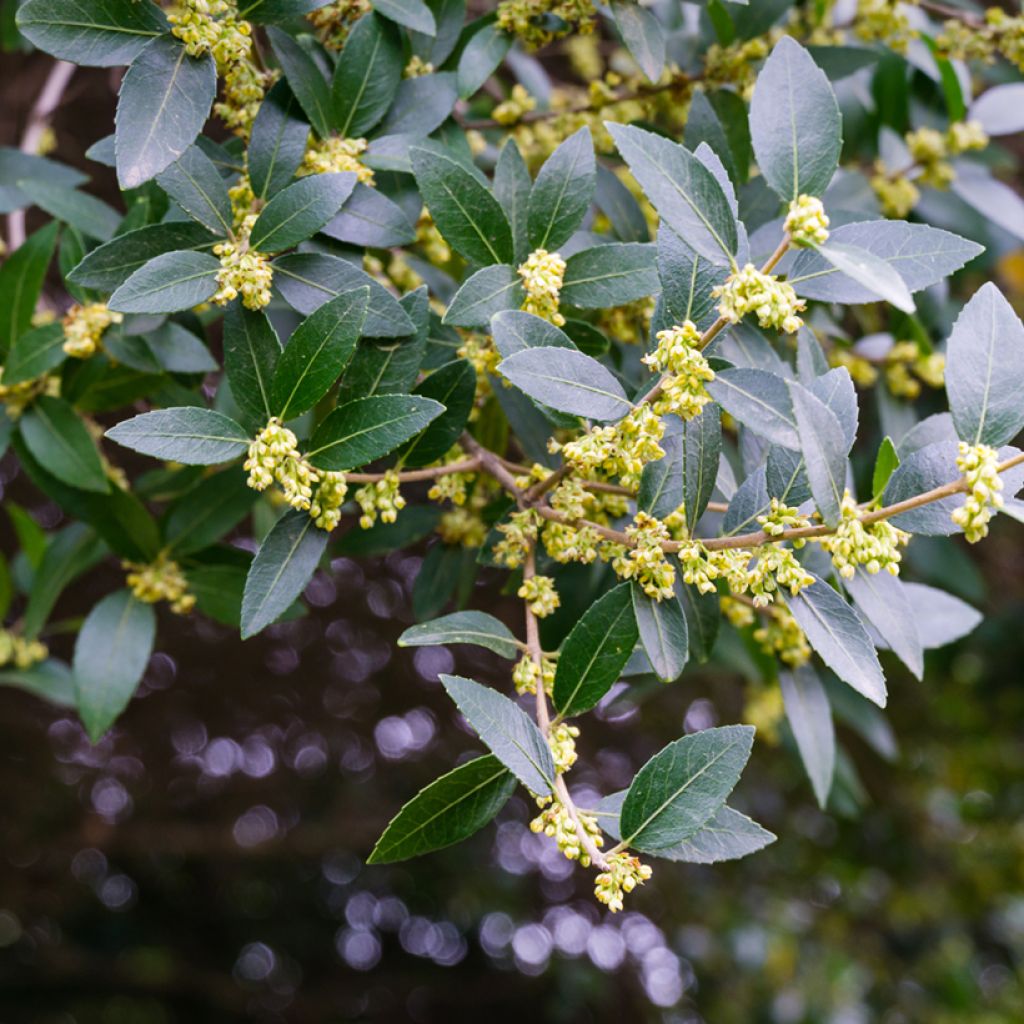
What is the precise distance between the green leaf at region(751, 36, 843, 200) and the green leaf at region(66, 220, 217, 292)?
0.53 m

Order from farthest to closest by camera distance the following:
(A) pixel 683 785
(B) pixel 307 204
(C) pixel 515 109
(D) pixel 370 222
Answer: (C) pixel 515 109, (D) pixel 370 222, (B) pixel 307 204, (A) pixel 683 785

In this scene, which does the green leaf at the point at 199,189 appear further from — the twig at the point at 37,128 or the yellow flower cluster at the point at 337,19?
the twig at the point at 37,128

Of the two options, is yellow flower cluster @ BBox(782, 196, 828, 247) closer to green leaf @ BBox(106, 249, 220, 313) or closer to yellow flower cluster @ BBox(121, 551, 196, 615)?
green leaf @ BBox(106, 249, 220, 313)

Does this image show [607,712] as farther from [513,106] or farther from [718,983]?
[718,983]

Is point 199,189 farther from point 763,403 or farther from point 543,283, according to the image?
point 763,403

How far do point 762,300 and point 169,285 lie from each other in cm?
50

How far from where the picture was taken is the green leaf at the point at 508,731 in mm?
786

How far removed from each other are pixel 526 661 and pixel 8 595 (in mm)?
1073

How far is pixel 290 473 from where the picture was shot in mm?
900

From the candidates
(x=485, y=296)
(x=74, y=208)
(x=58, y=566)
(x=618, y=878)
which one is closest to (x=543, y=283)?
(x=485, y=296)

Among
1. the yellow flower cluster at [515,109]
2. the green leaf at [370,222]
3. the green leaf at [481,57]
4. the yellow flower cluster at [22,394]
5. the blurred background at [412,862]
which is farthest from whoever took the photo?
the blurred background at [412,862]

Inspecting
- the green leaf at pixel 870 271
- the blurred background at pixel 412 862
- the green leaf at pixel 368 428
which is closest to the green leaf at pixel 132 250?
the green leaf at pixel 368 428

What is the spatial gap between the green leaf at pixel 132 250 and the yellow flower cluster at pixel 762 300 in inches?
20.6

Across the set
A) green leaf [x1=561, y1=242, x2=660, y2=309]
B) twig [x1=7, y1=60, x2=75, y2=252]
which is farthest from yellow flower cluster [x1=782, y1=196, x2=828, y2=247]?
twig [x1=7, y1=60, x2=75, y2=252]
